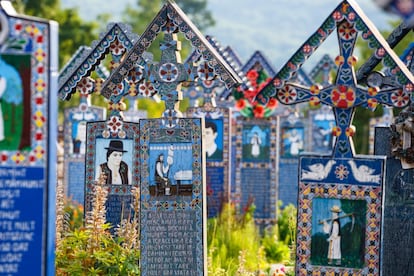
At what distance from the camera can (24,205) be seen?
364 inches

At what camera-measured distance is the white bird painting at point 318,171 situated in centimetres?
1046

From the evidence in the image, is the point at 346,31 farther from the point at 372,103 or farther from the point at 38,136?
the point at 38,136

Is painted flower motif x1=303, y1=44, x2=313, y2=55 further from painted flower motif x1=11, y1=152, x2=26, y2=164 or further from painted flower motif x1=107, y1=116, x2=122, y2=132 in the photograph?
painted flower motif x1=107, y1=116, x2=122, y2=132

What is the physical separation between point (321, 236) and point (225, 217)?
610 centimetres

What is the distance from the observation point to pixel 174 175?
439 inches

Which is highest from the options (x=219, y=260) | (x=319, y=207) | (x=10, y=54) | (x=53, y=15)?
(x=53, y=15)

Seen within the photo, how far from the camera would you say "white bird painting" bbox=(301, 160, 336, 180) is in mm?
10461

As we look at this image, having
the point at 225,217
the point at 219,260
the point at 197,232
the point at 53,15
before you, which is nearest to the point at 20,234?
the point at 197,232

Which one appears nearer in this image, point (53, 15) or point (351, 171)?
point (351, 171)

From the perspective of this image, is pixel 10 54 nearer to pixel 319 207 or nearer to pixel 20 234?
pixel 20 234

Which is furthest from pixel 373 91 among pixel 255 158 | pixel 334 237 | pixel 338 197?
pixel 255 158

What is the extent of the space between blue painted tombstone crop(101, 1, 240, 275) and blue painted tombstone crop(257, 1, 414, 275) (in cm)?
92

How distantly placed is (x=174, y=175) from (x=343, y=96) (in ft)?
5.82

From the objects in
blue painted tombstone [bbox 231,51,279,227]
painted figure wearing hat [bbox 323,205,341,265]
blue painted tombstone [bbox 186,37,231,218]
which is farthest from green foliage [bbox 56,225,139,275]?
blue painted tombstone [bbox 231,51,279,227]
